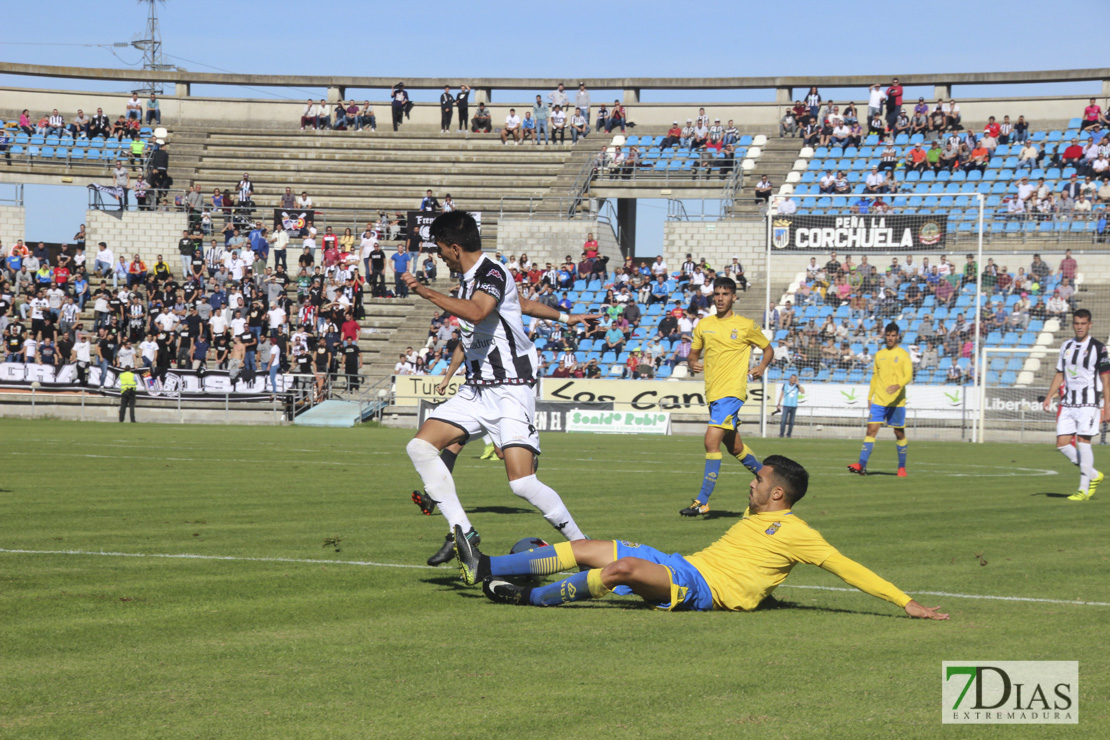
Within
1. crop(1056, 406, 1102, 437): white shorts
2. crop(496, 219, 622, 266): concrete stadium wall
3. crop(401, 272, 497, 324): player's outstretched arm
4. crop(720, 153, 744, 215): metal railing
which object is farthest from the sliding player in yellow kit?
crop(496, 219, 622, 266): concrete stadium wall

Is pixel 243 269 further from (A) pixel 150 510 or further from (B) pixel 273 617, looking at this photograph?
(B) pixel 273 617

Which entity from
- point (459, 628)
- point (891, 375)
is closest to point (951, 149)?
point (891, 375)

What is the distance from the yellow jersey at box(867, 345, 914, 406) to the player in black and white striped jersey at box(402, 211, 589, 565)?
12958 millimetres

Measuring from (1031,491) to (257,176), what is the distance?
3794cm

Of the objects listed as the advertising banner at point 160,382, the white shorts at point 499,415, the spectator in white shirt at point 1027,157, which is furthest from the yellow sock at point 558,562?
the spectator in white shirt at point 1027,157

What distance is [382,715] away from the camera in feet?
15.8

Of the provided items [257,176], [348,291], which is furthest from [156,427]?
[257,176]

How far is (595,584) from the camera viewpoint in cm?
685

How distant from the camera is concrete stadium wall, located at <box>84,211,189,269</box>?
1773 inches

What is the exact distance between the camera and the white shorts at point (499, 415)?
812 centimetres

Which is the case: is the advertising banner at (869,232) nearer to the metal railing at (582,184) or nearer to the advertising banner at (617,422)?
the advertising banner at (617,422)

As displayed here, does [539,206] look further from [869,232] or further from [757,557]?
[757,557]

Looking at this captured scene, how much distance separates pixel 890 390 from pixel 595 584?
14259mm

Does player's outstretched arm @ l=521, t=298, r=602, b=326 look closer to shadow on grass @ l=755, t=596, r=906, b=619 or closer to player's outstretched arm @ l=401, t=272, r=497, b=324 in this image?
player's outstretched arm @ l=401, t=272, r=497, b=324
